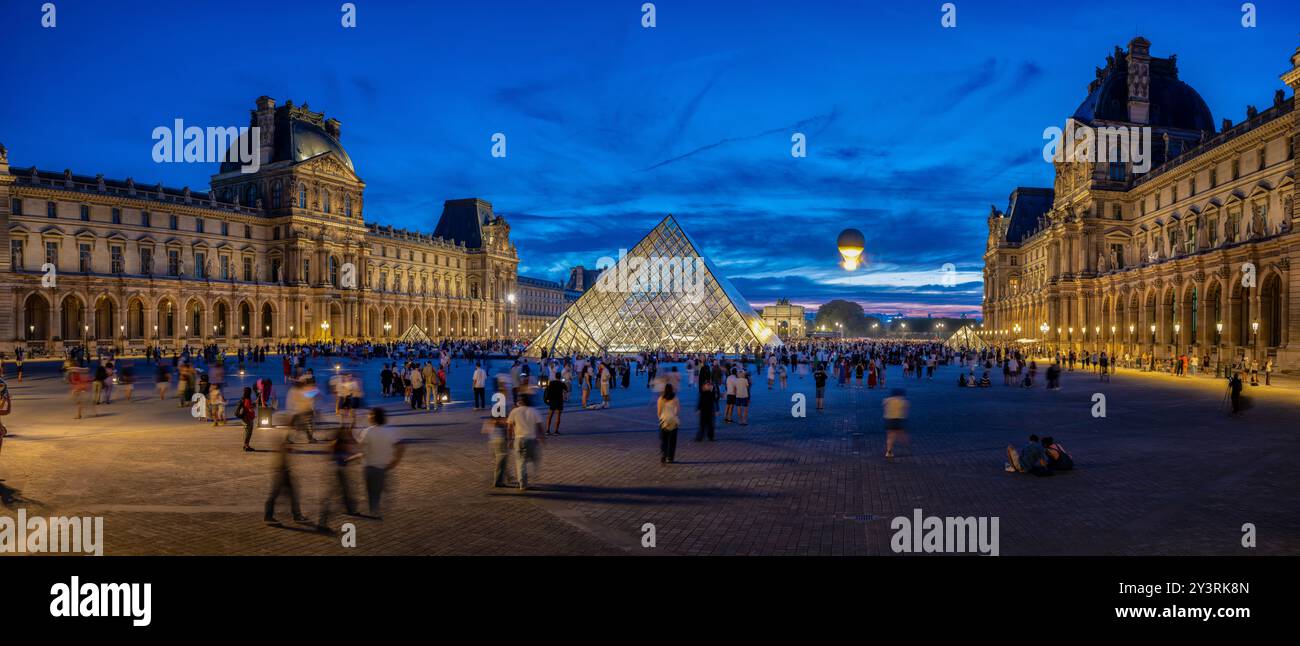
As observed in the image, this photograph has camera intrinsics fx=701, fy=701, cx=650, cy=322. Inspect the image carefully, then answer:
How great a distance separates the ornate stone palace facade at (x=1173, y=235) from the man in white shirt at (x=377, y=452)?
34556mm

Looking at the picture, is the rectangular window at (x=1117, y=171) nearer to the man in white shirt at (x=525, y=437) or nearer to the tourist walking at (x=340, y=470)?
the man in white shirt at (x=525, y=437)

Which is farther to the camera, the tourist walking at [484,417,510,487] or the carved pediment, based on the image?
the carved pediment

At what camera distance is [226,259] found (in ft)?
192

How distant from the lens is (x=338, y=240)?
65375 millimetres

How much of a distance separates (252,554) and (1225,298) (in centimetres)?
4246

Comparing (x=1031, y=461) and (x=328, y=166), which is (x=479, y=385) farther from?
(x=328, y=166)

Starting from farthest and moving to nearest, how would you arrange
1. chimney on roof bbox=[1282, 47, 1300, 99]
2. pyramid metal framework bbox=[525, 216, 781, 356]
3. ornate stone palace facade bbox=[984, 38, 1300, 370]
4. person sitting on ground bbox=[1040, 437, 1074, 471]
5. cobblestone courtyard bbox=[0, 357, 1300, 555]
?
pyramid metal framework bbox=[525, 216, 781, 356]
ornate stone palace facade bbox=[984, 38, 1300, 370]
chimney on roof bbox=[1282, 47, 1300, 99]
person sitting on ground bbox=[1040, 437, 1074, 471]
cobblestone courtyard bbox=[0, 357, 1300, 555]

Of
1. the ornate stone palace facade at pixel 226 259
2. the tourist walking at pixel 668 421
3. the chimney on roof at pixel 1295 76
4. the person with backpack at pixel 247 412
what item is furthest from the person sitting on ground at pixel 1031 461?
the ornate stone palace facade at pixel 226 259

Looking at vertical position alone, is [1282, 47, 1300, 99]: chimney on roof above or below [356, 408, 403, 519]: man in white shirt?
above

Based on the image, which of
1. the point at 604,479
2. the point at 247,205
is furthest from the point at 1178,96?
the point at 247,205

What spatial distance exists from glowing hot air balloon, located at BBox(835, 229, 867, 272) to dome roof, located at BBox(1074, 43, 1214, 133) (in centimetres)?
2838

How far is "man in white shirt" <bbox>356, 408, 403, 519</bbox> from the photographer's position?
6.74m

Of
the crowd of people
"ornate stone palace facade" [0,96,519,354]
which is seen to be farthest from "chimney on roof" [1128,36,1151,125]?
"ornate stone palace facade" [0,96,519,354]

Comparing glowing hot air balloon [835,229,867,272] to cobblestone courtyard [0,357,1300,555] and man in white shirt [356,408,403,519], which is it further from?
man in white shirt [356,408,403,519]
